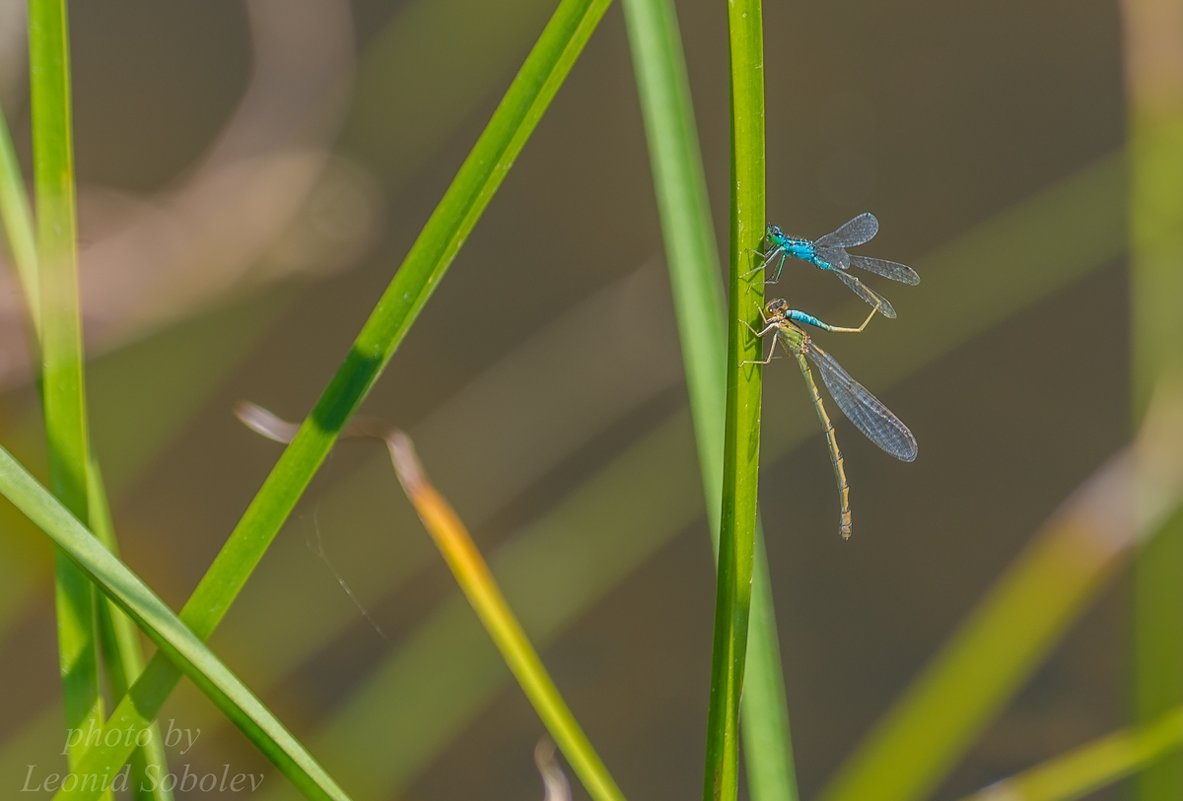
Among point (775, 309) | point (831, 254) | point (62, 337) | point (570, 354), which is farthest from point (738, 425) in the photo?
point (570, 354)

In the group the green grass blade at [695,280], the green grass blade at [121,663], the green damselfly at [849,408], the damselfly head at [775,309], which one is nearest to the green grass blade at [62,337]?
the green grass blade at [121,663]

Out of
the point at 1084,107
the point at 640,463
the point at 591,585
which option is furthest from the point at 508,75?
→ the point at 1084,107

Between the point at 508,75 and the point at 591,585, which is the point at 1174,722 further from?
the point at 508,75

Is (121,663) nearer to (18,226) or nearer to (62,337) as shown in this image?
(62,337)

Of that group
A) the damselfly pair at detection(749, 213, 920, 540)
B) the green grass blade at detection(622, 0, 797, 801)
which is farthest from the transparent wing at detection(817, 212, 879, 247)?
the green grass blade at detection(622, 0, 797, 801)

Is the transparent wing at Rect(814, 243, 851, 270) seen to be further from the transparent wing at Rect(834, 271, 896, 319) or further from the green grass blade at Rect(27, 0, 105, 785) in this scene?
the green grass blade at Rect(27, 0, 105, 785)

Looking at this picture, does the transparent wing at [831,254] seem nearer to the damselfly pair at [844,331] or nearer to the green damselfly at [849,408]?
the damselfly pair at [844,331]
